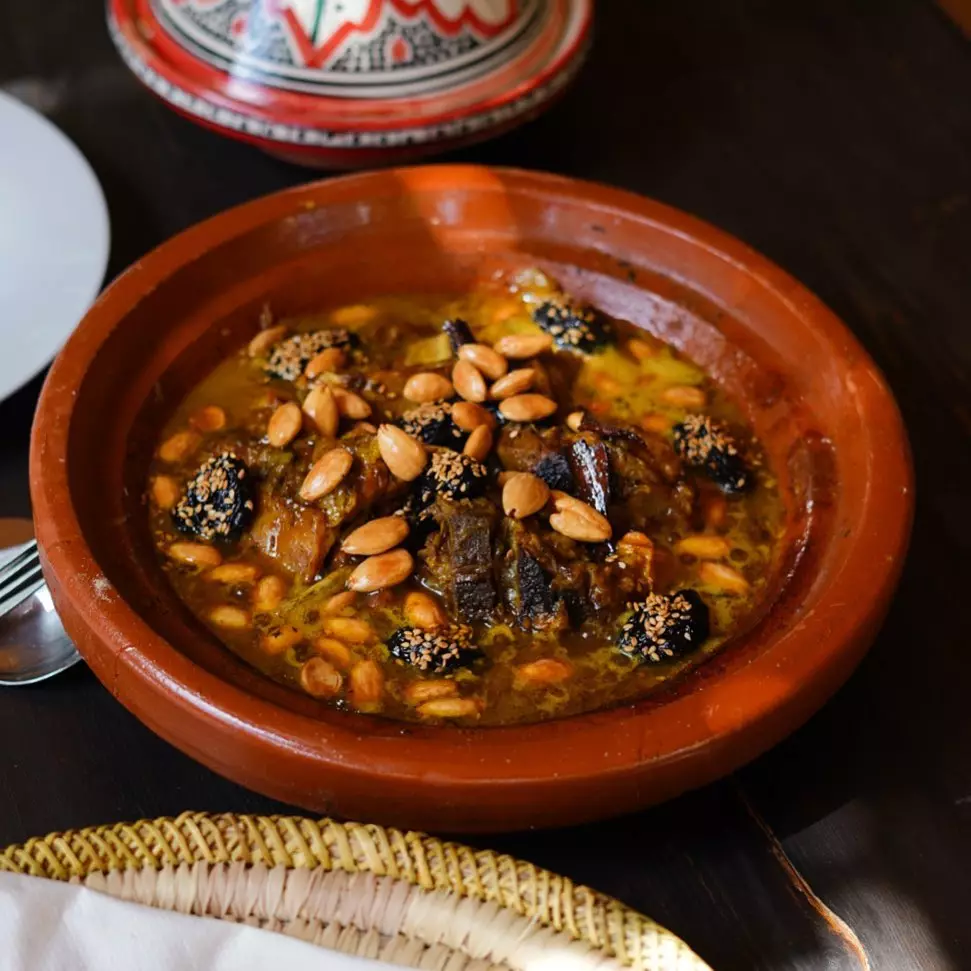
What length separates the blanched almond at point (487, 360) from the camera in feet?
4.91

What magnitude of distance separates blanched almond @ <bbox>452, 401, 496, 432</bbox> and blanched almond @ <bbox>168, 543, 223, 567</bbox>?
35 cm

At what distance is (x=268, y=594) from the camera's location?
1.30 m

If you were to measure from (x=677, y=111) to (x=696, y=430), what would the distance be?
3.36 feet

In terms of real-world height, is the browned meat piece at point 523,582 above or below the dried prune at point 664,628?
below

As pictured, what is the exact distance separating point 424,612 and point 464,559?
0.25 feet

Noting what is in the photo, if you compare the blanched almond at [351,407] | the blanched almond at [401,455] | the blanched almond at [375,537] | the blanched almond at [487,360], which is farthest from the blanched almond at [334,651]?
the blanched almond at [487,360]

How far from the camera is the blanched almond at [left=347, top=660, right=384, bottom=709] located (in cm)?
120

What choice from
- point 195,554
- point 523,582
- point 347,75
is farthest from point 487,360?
point 347,75

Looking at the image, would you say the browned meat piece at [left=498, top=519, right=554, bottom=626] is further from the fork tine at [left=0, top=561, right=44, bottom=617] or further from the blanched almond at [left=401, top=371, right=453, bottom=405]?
the fork tine at [left=0, top=561, right=44, bottom=617]

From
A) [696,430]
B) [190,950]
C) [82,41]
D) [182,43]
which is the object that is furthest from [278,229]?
Result: [82,41]

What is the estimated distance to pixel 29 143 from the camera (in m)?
1.90

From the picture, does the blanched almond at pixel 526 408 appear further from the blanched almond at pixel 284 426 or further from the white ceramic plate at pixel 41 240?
the white ceramic plate at pixel 41 240

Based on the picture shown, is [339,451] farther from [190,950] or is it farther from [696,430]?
[190,950]

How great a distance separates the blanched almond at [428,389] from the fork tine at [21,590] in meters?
0.52
